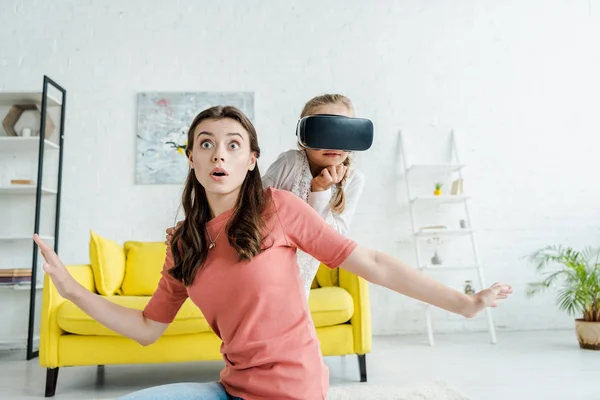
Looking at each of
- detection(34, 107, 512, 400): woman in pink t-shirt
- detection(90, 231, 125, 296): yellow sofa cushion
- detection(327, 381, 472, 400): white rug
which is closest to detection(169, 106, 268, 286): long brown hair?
detection(34, 107, 512, 400): woman in pink t-shirt

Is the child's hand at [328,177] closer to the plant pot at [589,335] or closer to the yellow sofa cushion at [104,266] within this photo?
the yellow sofa cushion at [104,266]

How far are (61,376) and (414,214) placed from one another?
265 cm

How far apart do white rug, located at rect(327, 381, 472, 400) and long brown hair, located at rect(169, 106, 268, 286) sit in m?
1.29

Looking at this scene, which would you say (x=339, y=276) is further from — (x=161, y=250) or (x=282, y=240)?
(x=282, y=240)

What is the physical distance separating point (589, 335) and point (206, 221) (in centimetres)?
295

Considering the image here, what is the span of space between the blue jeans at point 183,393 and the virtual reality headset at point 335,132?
0.54m

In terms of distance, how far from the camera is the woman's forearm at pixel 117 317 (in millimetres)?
1114

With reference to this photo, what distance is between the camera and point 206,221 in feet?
3.74

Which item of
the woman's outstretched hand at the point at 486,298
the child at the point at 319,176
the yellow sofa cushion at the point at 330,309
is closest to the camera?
the woman's outstretched hand at the point at 486,298

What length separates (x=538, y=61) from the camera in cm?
424

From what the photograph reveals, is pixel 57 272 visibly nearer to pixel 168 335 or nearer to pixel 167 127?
pixel 168 335

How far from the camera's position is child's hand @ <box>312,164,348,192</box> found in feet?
4.27

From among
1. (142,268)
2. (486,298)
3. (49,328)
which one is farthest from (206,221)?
(142,268)

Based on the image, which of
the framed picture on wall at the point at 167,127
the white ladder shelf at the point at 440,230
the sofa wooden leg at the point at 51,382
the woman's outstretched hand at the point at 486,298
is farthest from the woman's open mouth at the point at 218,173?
the framed picture on wall at the point at 167,127
